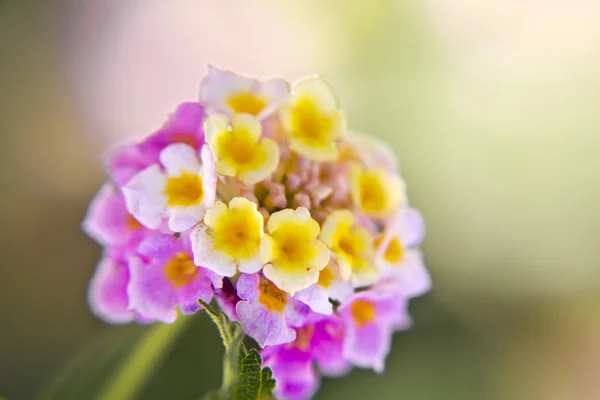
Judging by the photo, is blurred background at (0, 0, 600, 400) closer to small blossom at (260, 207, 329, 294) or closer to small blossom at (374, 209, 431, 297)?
small blossom at (374, 209, 431, 297)

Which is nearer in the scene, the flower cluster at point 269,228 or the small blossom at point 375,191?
the flower cluster at point 269,228

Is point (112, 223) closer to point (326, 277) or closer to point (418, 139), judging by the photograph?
point (326, 277)

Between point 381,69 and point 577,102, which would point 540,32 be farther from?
point 381,69

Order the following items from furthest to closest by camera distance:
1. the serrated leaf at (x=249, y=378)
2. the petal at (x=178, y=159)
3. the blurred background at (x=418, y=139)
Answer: the blurred background at (x=418, y=139)
the petal at (x=178, y=159)
the serrated leaf at (x=249, y=378)

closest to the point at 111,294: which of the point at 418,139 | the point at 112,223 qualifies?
the point at 112,223

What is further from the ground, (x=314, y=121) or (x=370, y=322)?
(x=314, y=121)

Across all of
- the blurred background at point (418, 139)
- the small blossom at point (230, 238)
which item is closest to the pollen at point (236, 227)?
the small blossom at point (230, 238)

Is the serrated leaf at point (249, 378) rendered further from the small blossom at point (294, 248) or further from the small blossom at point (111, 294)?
the small blossom at point (111, 294)
